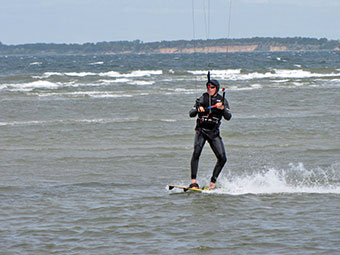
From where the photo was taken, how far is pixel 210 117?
Result: 866cm

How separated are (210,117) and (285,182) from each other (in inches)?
74.0

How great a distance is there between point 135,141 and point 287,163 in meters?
4.47

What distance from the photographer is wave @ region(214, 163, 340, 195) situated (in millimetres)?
8945

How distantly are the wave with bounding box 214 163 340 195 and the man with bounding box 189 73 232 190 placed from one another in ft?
1.87

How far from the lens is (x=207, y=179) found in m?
10.1

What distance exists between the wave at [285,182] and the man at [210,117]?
1.87ft

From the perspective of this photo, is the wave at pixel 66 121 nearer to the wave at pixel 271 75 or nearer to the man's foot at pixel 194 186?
the man's foot at pixel 194 186

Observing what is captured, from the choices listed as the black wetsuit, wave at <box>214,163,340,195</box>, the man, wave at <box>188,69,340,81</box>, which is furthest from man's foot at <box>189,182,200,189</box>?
wave at <box>188,69,340,81</box>

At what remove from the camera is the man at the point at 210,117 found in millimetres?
8539

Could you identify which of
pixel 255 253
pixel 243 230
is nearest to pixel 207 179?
pixel 243 230

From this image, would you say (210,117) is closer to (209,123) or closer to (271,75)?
(209,123)

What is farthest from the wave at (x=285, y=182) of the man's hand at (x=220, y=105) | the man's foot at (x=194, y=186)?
the man's hand at (x=220, y=105)

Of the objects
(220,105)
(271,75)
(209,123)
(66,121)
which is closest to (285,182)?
(209,123)

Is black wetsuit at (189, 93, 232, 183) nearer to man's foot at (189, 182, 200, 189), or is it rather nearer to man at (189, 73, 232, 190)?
man at (189, 73, 232, 190)
